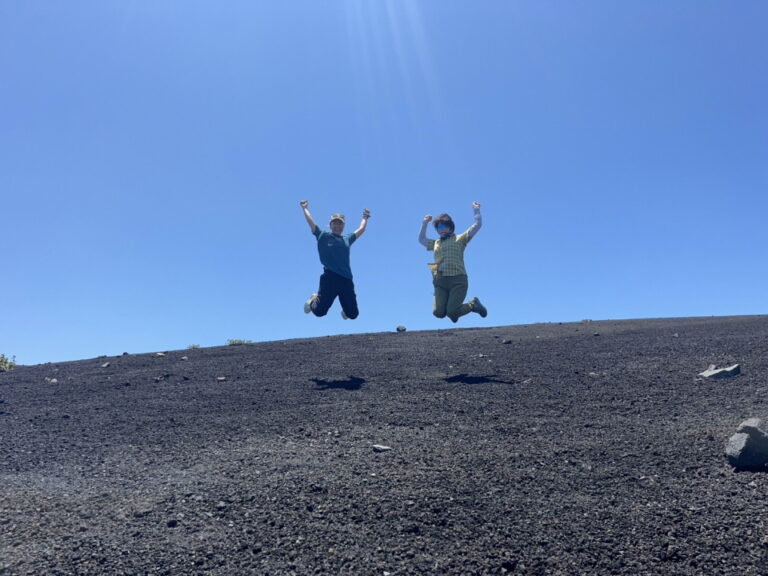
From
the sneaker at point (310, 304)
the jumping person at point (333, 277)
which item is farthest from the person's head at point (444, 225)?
the sneaker at point (310, 304)

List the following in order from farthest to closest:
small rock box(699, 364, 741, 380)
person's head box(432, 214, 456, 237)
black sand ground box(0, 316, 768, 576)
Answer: person's head box(432, 214, 456, 237)
small rock box(699, 364, 741, 380)
black sand ground box(0, 316, 768, 576)

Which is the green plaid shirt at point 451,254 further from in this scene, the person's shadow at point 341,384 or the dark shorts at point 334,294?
the person's shadow at point 341,384

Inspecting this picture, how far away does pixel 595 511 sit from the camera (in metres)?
4.87

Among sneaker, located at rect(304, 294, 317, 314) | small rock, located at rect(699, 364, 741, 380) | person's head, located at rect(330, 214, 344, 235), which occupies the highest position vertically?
person's head, located at rect(330, 214, 344, 235)

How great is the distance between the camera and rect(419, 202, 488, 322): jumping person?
45.6ft

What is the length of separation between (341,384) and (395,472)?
409cm

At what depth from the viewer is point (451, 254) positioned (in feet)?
46.0

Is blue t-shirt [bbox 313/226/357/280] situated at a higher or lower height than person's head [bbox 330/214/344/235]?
lower

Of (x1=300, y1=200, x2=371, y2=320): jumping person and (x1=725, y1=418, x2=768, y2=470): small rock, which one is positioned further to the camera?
(x1=300, y1=200, x2=371, y2=320): jumping person

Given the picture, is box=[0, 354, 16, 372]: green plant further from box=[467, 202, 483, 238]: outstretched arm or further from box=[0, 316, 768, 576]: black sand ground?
box=[467, 202, 483, 238]: outstretched arm

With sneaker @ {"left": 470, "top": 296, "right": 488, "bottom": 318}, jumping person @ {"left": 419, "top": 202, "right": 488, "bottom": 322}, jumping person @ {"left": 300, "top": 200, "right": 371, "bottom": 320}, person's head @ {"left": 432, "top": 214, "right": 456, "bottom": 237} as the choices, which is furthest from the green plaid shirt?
jumping person @ {"left": 300, "top": 200, "right": 371, "bottom": 320}

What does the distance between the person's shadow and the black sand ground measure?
0.17ft

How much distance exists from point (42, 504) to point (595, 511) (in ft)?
14.9

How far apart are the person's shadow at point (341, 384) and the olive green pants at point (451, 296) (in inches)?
172
